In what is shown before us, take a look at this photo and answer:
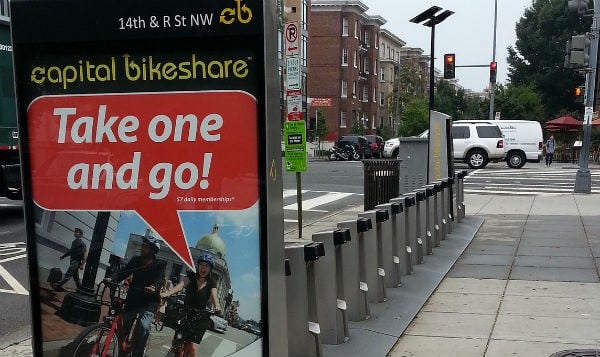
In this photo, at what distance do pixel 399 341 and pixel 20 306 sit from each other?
3.84 meters

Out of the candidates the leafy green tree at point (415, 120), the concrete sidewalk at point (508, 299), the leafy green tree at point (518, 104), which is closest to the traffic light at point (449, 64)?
the concrete sidewalk at point (508, 299)

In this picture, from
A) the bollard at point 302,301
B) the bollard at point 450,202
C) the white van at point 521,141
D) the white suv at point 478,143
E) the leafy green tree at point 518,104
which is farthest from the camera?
the leafy green tree at point 518,104

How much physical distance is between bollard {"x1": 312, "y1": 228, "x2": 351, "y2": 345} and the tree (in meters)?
61.9

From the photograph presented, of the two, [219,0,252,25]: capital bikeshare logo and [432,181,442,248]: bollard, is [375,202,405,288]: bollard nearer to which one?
[432,181,442,248]: bollard

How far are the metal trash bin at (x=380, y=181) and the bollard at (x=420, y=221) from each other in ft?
10.3

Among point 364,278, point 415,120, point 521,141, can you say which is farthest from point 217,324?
point 415,120

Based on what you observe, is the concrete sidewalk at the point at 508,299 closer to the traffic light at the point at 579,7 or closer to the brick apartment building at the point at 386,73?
the traffic light at the point at 579,7

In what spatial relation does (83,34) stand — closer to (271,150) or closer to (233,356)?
(271,150)

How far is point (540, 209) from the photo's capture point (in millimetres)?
13844

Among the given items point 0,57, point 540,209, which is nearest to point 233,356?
point 0,57

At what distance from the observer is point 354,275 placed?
17.1 ft

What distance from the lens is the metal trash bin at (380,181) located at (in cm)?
1117

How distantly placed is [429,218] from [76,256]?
6.02 meters

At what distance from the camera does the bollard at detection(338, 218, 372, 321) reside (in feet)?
16.8
